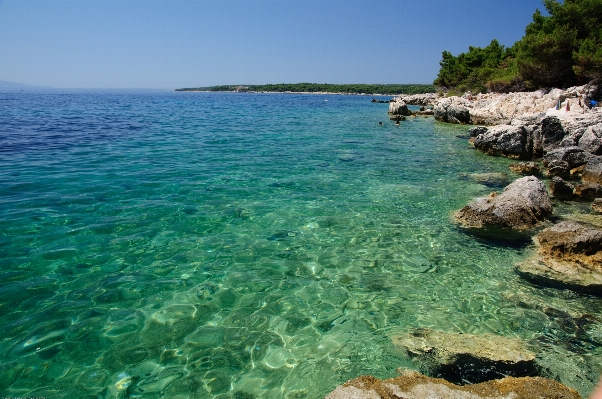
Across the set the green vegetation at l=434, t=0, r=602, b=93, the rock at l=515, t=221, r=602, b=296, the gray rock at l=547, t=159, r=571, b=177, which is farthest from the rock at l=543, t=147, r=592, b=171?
the green vegetation at l=434, t=0, r=602, b=93

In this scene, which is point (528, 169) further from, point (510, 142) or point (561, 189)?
point (561, 189)

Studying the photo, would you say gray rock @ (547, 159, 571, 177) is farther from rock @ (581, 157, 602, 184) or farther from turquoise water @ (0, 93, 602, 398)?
turquoise water @ (0, 93, 602, 398)

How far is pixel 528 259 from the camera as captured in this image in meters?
7.21

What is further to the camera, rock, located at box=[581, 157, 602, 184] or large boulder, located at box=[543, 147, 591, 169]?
large boulder, located at box=[543, 147, 591, 169]

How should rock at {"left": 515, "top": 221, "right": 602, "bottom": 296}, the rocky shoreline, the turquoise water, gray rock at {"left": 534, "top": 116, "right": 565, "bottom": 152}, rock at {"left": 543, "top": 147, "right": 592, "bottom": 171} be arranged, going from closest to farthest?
the rocky shoreline < the turquoise water < rock at {"left": 515, "top": 221, "right": 602, "bottom": 296} < rock at {"left": 543, "top": 147, "right": 592, "bottom": 171} < gray rock at {"left": 534, "top": 116, "right": 565, "bottom": 152}

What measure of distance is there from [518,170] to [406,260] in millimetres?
10792

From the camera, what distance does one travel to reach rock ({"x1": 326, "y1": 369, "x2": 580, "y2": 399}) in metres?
3.02

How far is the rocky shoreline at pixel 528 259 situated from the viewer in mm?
3156

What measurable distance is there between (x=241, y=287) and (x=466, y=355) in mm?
3639

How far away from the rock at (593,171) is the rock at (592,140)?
203 cm


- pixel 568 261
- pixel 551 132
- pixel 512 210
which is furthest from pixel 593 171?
pixel 568 261

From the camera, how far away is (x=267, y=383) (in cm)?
430

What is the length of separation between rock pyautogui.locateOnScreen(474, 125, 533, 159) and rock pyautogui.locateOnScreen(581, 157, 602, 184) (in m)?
4.61

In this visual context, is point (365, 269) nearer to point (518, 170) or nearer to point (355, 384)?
point (355, 384)
